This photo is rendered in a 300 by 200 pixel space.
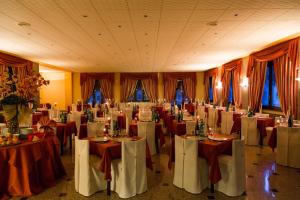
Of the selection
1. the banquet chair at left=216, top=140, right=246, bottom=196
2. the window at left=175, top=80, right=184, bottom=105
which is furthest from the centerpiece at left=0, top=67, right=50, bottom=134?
the window at left=175, top=80, right=184, bottom=105

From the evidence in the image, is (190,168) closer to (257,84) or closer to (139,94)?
(257,84)

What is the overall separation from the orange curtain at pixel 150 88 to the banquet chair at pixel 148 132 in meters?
10.3

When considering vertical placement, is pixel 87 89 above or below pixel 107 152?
above

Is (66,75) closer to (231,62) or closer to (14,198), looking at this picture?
(231,62)

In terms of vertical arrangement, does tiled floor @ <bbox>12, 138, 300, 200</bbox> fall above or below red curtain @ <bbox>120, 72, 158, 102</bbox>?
below

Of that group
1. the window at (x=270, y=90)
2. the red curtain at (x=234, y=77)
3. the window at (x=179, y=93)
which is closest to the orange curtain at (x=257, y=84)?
the window at (x=270, y=90)

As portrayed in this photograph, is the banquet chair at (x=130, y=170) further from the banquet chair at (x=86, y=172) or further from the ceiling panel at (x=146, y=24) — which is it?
the ceiling panel at (x=146, y=24)

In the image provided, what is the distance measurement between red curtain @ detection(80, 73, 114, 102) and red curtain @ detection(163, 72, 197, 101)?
12.2ft

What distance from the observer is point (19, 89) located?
3.97m

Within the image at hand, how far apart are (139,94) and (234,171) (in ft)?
43.8

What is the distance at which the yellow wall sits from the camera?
16.4 metres

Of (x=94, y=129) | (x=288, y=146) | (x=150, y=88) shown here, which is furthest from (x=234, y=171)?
(x=150, y=88)

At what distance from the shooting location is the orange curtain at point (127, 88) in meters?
16.3

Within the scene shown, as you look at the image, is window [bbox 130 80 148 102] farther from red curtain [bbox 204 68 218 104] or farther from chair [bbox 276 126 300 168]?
chair [bbox 276 126 300 168]
